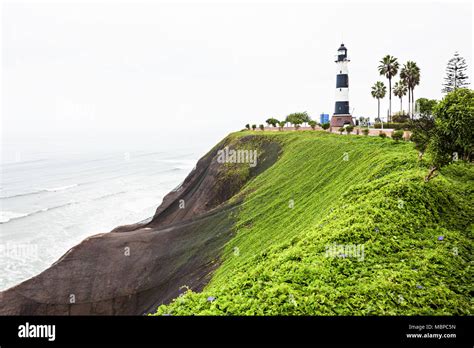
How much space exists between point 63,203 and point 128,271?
43.8m

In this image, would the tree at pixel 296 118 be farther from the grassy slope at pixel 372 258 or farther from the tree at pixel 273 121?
the grassy slope at pixel 372 258

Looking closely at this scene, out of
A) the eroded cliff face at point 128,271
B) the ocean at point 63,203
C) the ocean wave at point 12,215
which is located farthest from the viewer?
the ocean wave at point 12,215

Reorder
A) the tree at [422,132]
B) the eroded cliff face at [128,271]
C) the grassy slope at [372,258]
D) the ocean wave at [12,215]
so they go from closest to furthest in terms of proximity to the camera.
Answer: the grassy slope at [372,258], the tree at [422,132], the eroded cliff face at [128,271], the ocean wave at [12,215]

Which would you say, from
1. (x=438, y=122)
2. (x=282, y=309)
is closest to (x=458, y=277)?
(x=282, y=309)

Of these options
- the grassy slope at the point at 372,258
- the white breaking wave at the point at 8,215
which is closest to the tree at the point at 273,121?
the grassy slope at the point at 372,258

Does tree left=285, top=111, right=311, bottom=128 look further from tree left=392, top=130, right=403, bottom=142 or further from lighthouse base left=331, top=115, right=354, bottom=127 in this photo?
tree left=392, top=130, right=403, bottom=142

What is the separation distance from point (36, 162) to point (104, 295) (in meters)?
119

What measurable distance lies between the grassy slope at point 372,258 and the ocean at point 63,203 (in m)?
Answer: 28.7

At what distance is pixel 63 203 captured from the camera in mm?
61250

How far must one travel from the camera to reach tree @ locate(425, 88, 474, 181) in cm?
1358

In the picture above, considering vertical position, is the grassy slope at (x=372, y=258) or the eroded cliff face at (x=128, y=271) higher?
the grassy slope at (x=372, y=258)

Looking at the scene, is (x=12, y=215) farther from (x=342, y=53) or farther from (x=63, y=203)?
(x=342, y=53)

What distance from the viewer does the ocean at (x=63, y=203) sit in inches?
1487
